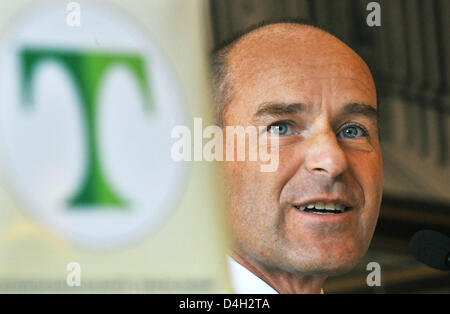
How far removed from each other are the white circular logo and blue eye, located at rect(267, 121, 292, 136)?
0.34 metres

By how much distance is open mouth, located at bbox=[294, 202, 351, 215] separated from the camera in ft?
7.73

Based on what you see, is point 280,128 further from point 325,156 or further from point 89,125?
point 89,125

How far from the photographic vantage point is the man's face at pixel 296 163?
235 centimetres

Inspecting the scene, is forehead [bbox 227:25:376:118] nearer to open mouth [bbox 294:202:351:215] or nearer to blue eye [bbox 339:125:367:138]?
blue eye [bbox 339:125:367:138]

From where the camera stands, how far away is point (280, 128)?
237 cm

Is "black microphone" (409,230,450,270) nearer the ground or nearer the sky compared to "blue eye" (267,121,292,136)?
nearer the ground

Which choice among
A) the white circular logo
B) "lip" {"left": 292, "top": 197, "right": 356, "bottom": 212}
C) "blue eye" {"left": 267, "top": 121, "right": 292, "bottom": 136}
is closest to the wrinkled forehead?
"blue eye" {"left": 267, "top": 121, "right": 292, "bottom": 136}

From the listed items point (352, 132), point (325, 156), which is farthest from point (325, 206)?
point (352, 132)

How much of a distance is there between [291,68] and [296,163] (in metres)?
0.36

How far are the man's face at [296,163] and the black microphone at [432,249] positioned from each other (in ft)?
2.44

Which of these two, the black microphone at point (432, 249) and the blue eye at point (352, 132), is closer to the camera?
the black microphone at point (432, 249)

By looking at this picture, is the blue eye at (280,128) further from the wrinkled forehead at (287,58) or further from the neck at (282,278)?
the neck at (282,278)

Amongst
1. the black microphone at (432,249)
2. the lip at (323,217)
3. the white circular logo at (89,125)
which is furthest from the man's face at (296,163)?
the black microphone at (432,249)
